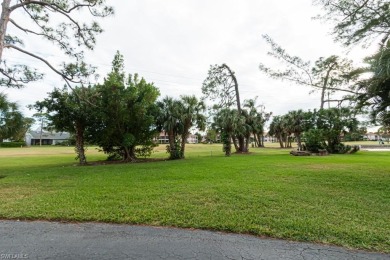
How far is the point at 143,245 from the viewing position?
3248mm

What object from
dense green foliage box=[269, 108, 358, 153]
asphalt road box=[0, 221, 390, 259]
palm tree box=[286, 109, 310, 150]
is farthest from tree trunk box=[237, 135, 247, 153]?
asphalt road box=[0, 221, 390, 259]

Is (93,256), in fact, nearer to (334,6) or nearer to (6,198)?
(6,198)

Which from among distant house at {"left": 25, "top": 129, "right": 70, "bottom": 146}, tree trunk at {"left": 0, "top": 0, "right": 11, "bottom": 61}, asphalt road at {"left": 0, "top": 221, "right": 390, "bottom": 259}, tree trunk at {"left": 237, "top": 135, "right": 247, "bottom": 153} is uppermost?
tree trunk at {"left": 0, "top": 0, "right": 11, "bottom": 61}

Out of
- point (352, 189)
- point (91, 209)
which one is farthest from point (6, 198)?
point (352, 189)

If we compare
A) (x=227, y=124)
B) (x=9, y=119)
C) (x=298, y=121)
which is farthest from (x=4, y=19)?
(x=298, y=121)

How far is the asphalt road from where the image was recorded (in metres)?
2.96

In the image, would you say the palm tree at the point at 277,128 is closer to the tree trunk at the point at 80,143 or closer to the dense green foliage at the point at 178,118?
the dense green foliage at the point at 178,118

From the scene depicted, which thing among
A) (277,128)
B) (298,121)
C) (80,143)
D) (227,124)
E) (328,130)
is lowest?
(80,143)

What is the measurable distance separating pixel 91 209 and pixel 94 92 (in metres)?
9.68

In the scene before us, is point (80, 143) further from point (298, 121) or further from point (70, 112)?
point (298, 121)

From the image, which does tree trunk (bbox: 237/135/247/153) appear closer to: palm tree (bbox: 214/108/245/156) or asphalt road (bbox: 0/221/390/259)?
palm tree (bbox: 214/108/245/156)

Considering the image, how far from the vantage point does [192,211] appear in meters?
4.66

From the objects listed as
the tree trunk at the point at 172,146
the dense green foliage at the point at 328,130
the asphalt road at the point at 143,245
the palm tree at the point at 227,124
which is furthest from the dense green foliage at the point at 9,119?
the dense green foliage at the point at 328,130

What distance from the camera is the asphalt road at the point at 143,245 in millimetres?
2957
